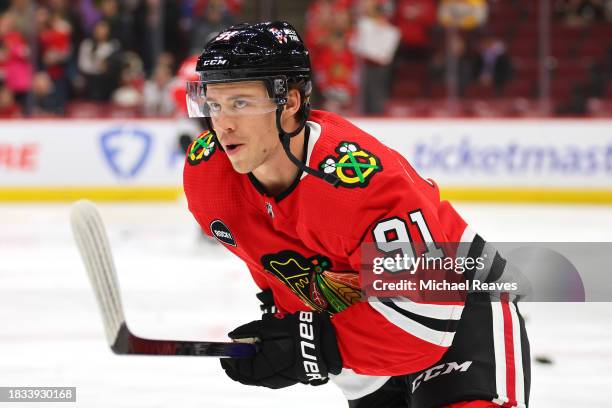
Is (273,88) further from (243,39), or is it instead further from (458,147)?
(458,147)

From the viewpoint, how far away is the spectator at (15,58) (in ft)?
27.8

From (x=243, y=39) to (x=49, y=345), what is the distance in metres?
2.17

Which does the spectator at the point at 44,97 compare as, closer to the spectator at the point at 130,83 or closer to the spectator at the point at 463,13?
the spectator at the point at 130,83

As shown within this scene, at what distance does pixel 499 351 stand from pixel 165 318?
7.94 feet

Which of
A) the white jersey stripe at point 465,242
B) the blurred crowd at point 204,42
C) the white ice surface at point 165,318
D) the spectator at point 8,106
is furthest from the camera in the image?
the blurred crowd at point 204,42

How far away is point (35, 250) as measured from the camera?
20.4 feet

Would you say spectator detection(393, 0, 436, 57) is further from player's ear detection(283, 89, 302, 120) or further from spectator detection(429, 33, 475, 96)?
player's ear detection(283, 89, 302, 120)

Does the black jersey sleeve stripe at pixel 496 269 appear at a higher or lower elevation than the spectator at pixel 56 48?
higher

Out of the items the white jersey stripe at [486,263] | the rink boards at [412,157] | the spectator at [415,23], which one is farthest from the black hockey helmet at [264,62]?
the spectator at [415,23]

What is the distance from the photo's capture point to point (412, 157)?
8.24 metres

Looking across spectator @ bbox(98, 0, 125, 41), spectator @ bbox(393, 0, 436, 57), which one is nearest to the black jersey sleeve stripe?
spectator @ bbox(393, 0, 436, 57)

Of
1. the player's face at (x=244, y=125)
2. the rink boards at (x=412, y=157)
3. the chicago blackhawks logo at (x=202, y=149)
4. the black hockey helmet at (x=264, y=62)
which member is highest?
the black hockey helmet at (x=264, y=62)

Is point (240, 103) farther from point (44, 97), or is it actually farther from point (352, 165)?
point (44, 97)

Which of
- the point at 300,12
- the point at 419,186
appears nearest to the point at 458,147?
the point at 300,12
